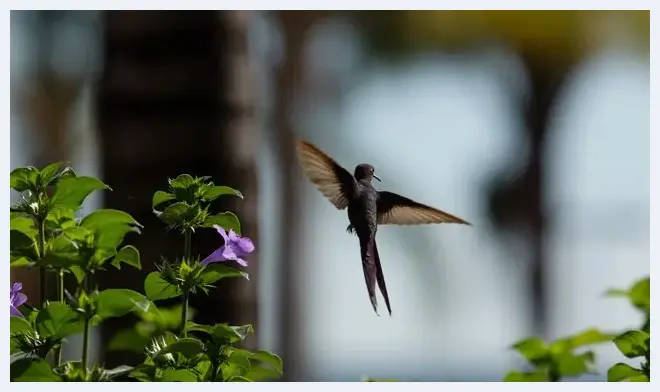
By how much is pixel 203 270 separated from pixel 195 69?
9.24 ft

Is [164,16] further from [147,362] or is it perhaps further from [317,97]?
[317,97]

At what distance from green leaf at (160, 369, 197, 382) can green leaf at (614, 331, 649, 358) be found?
0.58 metres

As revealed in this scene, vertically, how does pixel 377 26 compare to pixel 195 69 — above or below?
above

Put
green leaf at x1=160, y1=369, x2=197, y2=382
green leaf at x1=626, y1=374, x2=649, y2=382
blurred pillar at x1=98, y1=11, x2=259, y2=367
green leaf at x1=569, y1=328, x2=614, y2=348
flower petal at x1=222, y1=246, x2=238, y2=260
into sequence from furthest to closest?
blurred pillar at x1=98, y1=11, x2=259, y2=367 → green leaf at x1=569, y1=328, x2=614, y2=348 → green leaf at x1=626, y1=374, x2=649, y2=382 → flower petal at x1=222, y1=246, x2=238, y2=260 → green leaf at x1=160, y1=369, x2=197, y2=382

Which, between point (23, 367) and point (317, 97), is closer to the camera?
point (23, 367)

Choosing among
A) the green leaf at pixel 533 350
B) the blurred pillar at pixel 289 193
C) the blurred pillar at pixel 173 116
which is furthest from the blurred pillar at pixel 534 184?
the green leaf at pixel 533 350

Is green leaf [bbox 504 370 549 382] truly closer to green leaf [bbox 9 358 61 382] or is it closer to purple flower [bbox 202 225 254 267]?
purple flower [bbox 202 225 254 267]

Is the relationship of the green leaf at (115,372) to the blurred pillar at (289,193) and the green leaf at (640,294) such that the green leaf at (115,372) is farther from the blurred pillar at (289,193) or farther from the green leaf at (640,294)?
the blurred pillar at (289,193)

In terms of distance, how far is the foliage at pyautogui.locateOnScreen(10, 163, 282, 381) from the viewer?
43.1 inches

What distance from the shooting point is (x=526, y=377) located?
173 cm

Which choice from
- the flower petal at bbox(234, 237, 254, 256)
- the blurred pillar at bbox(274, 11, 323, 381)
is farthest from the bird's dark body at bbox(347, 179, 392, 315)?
the blurred pillar at bbox(274, 11, 323, 381)

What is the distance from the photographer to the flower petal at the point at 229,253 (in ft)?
4.19

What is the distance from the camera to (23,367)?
1102mm

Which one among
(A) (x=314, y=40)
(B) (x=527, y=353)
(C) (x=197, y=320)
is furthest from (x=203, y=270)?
(A) (x=314, y=40)
